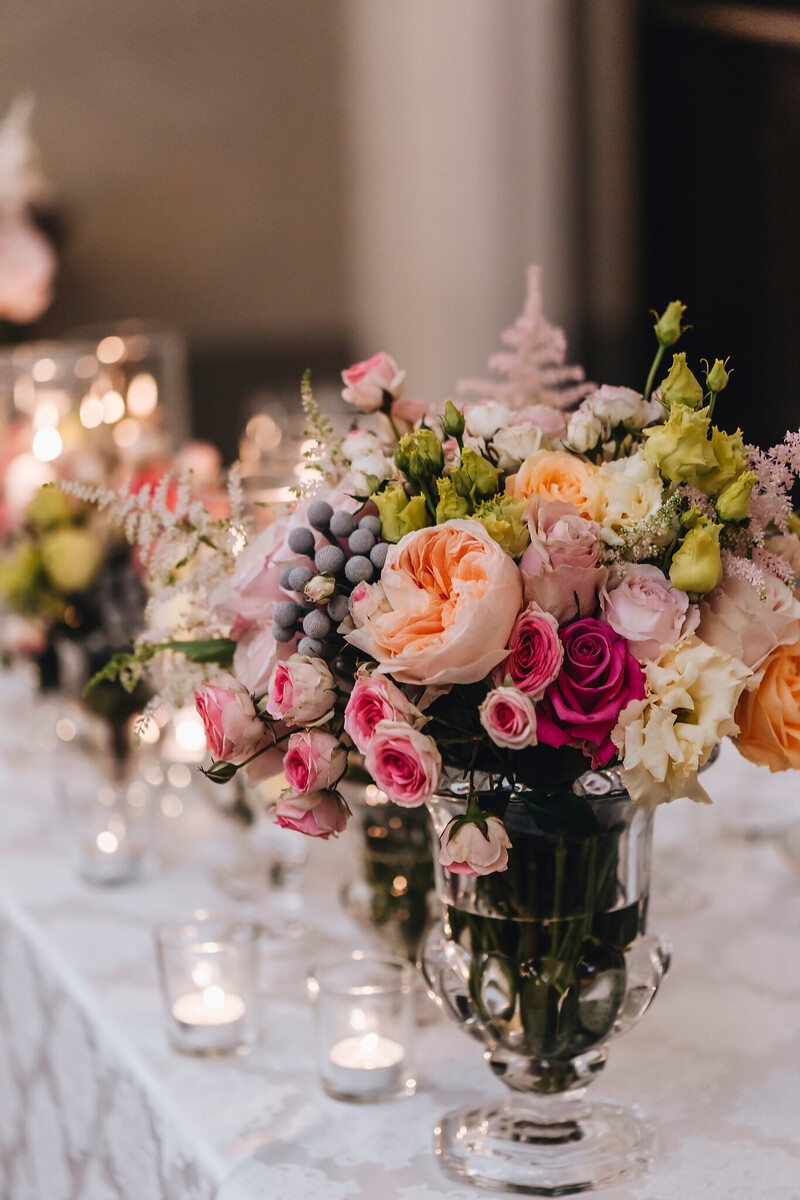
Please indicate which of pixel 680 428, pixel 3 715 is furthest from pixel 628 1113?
pixel 3 715

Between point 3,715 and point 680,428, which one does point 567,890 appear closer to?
point 680,428

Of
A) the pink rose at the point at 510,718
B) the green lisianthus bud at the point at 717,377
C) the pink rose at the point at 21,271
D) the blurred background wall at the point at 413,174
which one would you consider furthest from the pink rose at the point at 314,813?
the blurred background wall at the point at 413,174

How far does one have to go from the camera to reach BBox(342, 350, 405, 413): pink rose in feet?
2.84

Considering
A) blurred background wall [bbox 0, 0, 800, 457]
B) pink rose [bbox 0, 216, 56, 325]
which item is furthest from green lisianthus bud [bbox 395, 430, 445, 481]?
blurred background wall [bbox 0, 0, 800, 457]

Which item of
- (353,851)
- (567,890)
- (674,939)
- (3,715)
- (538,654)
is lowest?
(3,715)

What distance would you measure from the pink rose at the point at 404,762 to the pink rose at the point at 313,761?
50mm

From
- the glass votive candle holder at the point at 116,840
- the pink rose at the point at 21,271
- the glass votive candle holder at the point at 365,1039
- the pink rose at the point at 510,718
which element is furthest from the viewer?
the pink rose at the point at 21,271

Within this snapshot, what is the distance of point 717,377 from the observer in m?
0.73

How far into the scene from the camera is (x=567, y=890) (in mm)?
782

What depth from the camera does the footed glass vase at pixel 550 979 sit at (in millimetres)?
781

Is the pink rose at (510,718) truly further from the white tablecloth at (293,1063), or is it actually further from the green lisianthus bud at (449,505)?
the white tablecloth at (293,1063)

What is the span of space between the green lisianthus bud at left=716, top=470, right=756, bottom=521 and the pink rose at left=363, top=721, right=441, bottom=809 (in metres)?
0.21

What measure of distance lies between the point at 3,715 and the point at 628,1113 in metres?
1.35

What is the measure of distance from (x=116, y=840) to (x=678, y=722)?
0.79 meters
